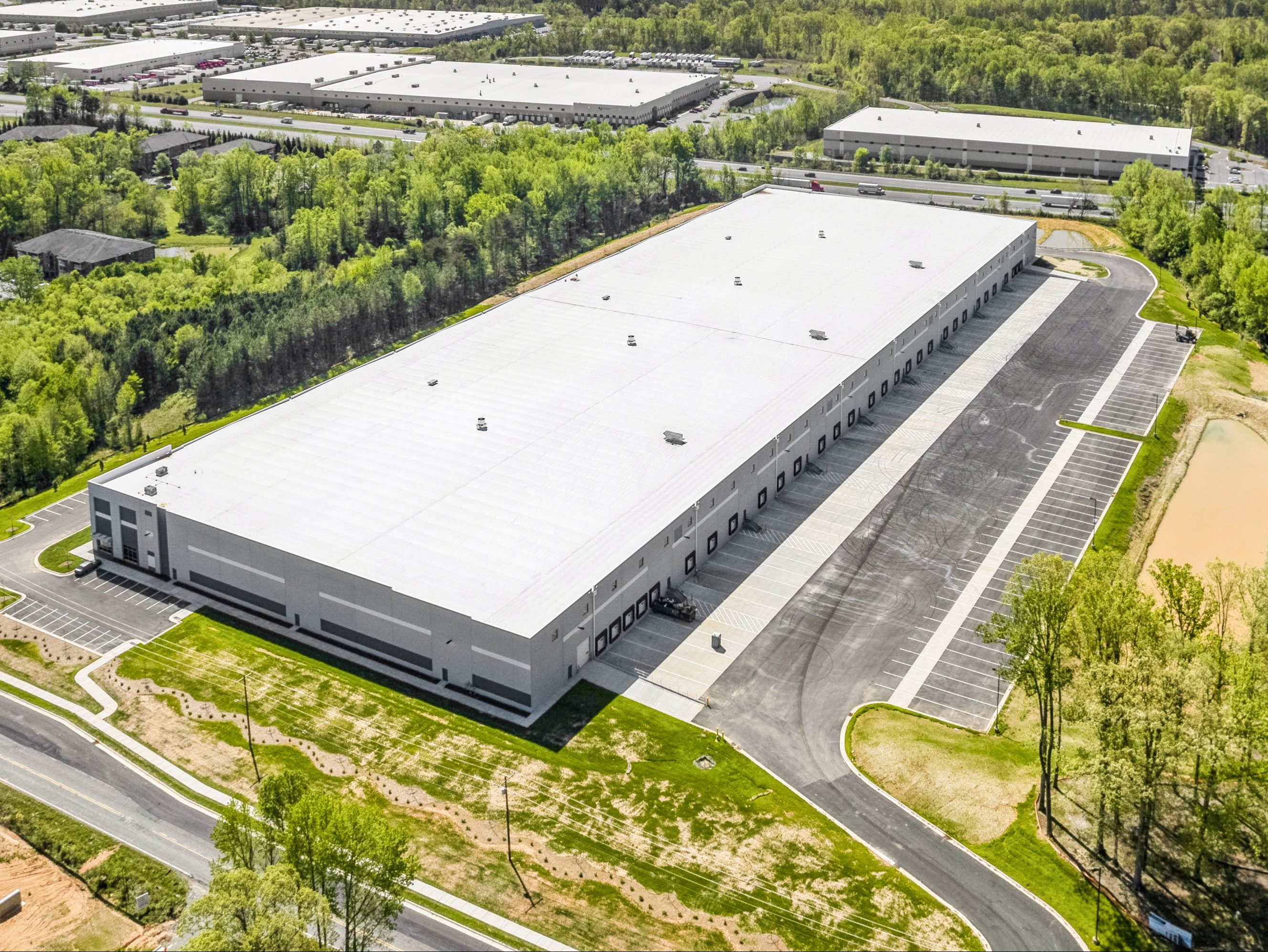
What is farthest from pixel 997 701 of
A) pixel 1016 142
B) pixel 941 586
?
pixel 1016 142

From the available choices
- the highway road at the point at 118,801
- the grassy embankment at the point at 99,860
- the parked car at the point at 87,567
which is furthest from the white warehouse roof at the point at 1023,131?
the grassy embankment at the point at 99,860

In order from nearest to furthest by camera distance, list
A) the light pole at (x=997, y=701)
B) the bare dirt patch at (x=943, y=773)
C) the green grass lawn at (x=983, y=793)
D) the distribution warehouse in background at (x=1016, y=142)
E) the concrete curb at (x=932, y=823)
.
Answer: the concrete curb at (x=932, y=823) → the green grass lawn at (x=983, y=793) → the bare dirt patch at (x=943, y=773) → the light pole at (x=997, y=701) → the distribution warehouse in background at (x=1016, y=142)

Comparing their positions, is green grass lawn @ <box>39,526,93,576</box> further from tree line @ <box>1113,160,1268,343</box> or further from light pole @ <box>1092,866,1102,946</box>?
tree line @ <box>1113,160,1268,343</box>

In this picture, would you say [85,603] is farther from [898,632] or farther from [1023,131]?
[1023,131]

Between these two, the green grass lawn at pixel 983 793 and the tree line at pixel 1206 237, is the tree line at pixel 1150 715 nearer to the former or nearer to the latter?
the green grass lawn at pixel 983 793

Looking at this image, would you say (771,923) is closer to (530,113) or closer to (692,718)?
(692,718)

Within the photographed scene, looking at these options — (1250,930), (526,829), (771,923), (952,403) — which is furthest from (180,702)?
(952,403)
